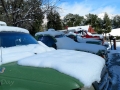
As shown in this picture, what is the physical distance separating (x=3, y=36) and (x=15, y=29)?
523 mm

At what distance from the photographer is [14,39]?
171 inches

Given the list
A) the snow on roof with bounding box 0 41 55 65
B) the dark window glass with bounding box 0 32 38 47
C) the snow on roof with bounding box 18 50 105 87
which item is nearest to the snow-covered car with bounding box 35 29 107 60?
the dark window glass with bounding box 0 32 38 47

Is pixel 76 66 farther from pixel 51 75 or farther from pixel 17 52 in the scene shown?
pixel 17 52

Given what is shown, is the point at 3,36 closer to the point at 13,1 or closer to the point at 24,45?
the point at 24,45

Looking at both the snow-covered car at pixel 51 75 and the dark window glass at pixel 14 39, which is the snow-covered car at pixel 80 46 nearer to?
the dark window glass at pixel 14 39

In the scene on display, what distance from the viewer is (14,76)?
2828mm

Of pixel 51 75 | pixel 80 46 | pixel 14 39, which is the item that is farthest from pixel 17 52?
pixel 80 46

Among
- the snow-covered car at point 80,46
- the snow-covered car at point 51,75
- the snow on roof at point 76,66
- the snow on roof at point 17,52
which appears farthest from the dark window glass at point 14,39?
the snow-covered car at point 80,46

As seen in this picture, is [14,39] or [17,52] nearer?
[17,52]

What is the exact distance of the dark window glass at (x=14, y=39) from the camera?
161 inches

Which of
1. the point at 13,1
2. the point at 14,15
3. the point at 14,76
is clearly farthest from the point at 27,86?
the point at 13,1

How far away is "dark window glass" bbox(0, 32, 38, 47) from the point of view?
409 centimetres

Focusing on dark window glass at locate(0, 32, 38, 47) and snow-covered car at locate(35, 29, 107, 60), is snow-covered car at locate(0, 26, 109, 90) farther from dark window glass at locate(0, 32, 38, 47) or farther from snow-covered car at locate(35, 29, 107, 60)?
snow-covered car at locate(35, 29, 107, 60)

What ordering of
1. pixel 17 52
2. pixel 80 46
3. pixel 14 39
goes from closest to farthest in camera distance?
pixel 17 52 < pixel 14 39 < pixel 80 46
